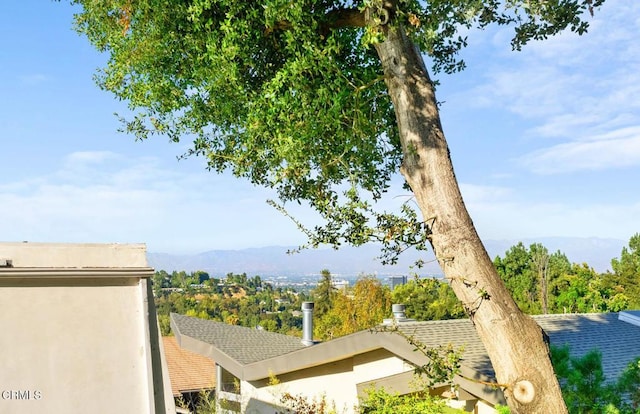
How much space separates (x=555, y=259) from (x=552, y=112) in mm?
26141

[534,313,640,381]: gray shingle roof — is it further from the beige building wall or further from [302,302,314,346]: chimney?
the beige building wall

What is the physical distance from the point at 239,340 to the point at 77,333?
13.9 metres

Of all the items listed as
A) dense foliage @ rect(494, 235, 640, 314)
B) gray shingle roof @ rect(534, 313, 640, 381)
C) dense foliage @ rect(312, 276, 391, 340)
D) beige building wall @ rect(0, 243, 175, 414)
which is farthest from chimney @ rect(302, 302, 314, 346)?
dense foliage @ rect(494, 235, 640, 314)

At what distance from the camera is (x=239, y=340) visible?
1844 centimetres

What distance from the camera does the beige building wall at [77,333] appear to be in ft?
15.1

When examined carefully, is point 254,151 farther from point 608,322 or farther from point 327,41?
point 608,322

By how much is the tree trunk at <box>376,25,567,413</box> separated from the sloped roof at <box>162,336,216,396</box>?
1760 centimetres

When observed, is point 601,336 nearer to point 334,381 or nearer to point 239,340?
point 334,381

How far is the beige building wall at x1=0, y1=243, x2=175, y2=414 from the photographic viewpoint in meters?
4.62

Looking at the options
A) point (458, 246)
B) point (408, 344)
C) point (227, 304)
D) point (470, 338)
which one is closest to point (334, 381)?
point (470, 338)

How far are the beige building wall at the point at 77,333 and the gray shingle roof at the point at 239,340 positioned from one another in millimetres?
10487

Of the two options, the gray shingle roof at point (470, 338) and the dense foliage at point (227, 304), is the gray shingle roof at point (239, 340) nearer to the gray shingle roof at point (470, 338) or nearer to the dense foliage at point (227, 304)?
the gray shingle roof at point (470, 338)

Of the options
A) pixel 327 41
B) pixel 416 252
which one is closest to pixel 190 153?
pixel 327 41

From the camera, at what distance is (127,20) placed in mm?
10516
